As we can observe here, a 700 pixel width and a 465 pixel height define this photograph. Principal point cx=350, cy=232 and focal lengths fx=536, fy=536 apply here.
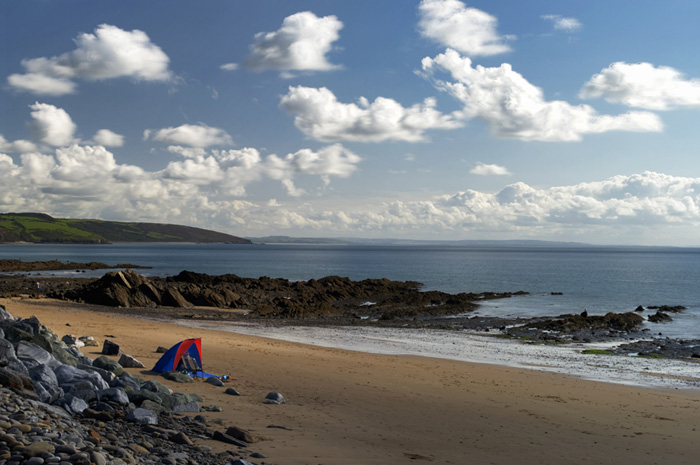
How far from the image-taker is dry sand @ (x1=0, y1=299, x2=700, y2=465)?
9.61 m

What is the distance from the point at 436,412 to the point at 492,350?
1378 centimetres

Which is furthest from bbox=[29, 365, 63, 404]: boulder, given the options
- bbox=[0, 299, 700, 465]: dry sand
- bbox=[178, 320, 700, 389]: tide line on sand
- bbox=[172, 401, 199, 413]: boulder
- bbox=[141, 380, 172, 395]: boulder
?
bbox=[178, 320, 700, 389]: tide line on sand

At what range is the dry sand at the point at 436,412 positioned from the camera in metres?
9.61

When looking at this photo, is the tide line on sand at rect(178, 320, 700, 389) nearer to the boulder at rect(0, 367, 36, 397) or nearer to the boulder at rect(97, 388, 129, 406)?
the boulder at rect(97, 388, 129, 406)

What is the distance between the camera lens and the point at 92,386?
9961mm

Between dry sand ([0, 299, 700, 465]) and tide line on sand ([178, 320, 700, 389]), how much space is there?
82.8 inches

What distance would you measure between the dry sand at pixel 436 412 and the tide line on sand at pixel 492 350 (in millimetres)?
2104

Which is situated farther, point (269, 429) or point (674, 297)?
point (674, 297)

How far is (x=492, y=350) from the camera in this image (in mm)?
25359

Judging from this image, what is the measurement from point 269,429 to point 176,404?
2.06 m

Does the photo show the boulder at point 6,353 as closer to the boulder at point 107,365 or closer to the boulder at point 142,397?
the boulder at point 142,397

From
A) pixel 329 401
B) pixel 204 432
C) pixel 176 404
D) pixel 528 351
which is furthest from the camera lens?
pixel 528 351

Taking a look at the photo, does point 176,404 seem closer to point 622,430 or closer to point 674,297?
point 622,430

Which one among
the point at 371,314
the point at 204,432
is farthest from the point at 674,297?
the point at 204,432
